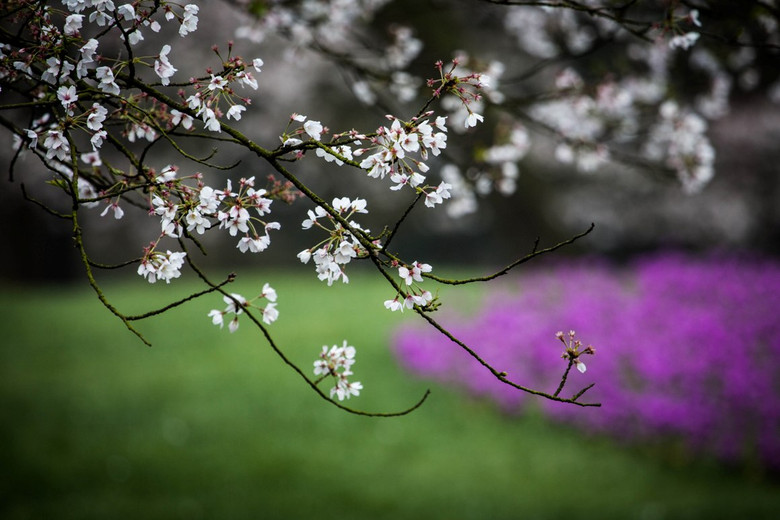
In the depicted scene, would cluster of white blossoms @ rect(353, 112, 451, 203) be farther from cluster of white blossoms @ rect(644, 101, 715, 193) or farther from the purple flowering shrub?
the purple flowering shrub

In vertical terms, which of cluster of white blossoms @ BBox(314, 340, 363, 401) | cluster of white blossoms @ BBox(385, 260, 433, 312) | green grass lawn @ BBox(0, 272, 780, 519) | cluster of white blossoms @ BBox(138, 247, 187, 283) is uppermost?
green grass lawn @ BBox(0, 272, 780, 519)

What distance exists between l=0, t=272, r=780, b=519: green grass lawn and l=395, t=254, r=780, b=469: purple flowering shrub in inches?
10.7

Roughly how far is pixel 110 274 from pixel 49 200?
5.16 meters

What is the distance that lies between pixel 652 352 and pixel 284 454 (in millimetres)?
3923

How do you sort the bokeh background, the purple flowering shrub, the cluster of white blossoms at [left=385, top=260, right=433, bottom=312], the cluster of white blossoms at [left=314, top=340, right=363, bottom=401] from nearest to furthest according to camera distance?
the cluster of white blossoms at [left=385, top=260, right=433, bottom=312]
the cluster of white blossoms at [left=314, top=340, right=363, bottom=401]
the bokeh background
the purple flowering shrub

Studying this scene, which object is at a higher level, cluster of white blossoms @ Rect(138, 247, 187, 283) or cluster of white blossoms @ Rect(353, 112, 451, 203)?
cluster of white blossoms @ Rect(353, 112, 451, 203)

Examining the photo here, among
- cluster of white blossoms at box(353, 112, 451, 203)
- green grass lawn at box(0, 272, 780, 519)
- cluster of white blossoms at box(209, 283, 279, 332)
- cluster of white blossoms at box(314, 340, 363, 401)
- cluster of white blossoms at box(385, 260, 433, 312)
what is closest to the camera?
cluster of white blossoms at box(353, 112, 451, 203)

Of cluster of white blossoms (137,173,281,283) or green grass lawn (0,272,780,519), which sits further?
green grass lawn (0,272,780,519)

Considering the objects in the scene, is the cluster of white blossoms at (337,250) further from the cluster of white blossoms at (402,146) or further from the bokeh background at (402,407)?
the bokeh background at (402,407)

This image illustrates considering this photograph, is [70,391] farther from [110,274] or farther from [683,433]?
[110,274]

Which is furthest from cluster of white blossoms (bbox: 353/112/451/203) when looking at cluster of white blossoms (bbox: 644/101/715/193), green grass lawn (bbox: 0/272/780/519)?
green grass lawn (bbox: 0/272/780/519)

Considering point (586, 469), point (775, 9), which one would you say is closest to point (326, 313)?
point (586, 469)

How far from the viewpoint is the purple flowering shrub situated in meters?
5.78

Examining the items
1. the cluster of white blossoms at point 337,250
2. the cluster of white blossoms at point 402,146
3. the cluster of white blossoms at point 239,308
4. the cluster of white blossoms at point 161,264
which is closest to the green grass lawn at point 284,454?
the cluster of white blossoms at point 239,308
